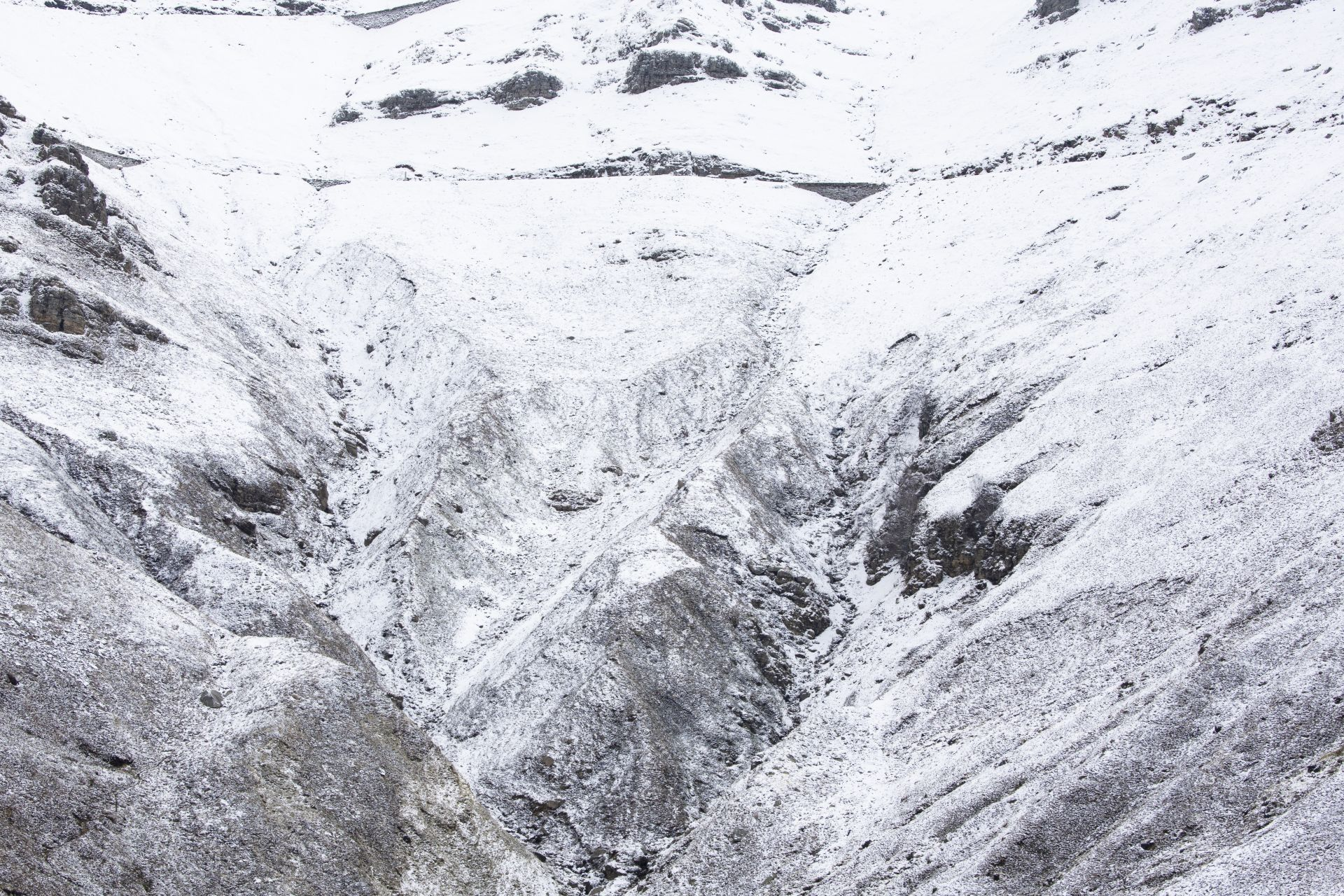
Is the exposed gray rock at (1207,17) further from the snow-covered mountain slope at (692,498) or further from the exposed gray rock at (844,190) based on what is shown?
the exposed gray rock at (844,190)

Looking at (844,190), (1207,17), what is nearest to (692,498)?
(844,190)

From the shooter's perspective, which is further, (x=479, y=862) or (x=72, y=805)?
(x=479, y=862)

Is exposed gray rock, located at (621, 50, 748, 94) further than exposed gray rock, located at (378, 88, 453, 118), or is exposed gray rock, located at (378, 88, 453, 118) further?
exposed gray rock, located at (621, 50, 748, 94)

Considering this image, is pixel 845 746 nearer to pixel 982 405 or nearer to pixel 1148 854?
pixel 1148 854

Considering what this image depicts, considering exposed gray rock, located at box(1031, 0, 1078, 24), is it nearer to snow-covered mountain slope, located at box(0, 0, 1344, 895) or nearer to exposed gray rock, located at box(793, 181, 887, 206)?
snow-covered mountain slope, located at box(0, 0, 1344, 895)

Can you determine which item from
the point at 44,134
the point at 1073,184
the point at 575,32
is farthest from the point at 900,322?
the point at 575,32

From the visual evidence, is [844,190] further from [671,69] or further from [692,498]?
[692,498]

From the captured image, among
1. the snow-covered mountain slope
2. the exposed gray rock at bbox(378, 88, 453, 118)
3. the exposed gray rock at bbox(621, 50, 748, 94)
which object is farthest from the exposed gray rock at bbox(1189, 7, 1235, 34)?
the exposed gray rock at bbox(378, 88, 453, 118)

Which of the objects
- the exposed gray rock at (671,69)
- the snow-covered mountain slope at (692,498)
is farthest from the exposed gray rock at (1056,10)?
the exposed gray rock at (671,69)
